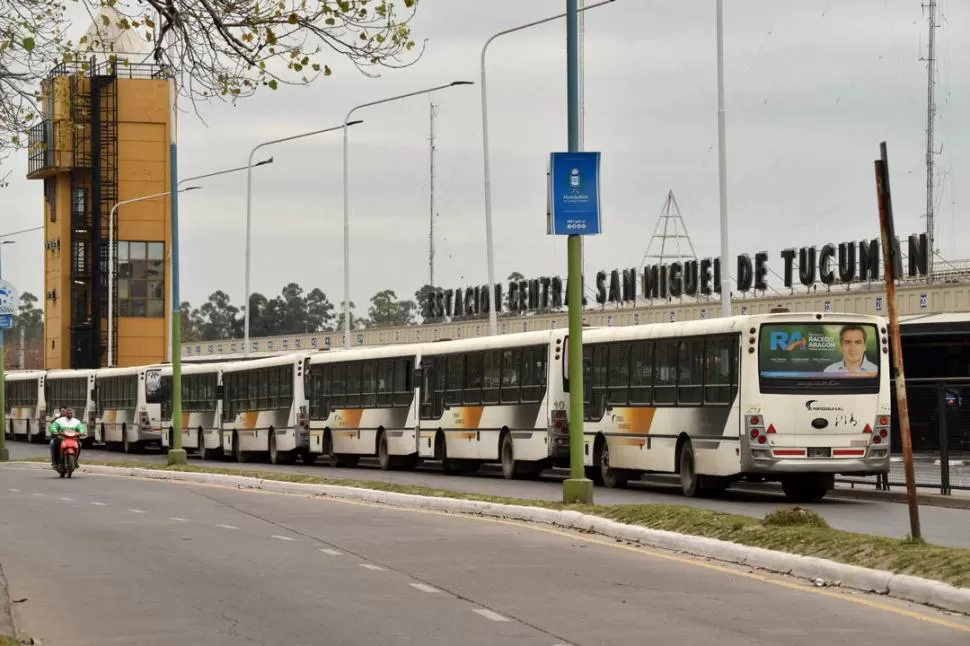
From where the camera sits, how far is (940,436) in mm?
26938

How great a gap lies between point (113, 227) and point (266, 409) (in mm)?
44908

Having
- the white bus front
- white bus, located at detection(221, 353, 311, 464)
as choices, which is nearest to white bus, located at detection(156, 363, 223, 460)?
white bus, located at detection(221, 353, 311, 464)

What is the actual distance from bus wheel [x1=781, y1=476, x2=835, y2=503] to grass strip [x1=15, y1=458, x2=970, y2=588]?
545cm

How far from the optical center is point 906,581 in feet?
44.2

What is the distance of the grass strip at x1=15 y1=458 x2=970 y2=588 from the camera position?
13891mm

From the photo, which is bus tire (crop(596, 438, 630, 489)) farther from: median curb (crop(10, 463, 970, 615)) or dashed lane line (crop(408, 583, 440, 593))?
dashed lane line (crop(408, 583, 440, 593))

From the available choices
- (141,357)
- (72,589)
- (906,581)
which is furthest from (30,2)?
(141,357)

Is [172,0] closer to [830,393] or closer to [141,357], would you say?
[830,393]

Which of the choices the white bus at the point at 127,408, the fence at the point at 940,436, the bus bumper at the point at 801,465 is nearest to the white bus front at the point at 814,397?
the bus bumper at the point at 801,465

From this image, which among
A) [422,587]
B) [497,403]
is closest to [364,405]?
[497,403]

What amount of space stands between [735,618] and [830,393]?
14258 mm

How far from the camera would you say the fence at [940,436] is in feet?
87.8

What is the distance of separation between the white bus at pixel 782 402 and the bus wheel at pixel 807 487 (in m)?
0.02

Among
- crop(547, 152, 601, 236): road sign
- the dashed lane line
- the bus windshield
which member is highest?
crop(547, 152, 601, 236): road sign
